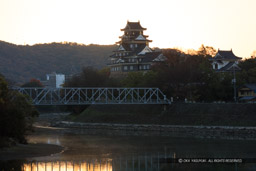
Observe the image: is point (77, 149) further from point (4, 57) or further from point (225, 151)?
point (4, 57)

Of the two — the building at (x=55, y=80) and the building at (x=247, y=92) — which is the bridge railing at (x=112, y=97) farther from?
the building at (x=55, y=80)

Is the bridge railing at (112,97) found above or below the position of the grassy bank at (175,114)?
above

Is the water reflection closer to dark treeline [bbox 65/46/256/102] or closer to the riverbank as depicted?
the riverbank

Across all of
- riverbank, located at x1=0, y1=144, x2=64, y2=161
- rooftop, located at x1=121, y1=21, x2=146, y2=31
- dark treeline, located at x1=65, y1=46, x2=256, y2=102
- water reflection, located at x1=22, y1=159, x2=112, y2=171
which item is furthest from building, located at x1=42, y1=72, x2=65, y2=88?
water reflection, located at x1=22, y1=159, x2=112, y2=171

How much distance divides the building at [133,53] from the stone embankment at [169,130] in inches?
917

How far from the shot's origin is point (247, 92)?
7388 cm

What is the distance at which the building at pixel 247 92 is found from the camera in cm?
7286

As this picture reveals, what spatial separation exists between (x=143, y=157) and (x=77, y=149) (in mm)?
7928

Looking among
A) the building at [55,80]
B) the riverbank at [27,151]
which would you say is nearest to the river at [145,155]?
the riverbank at [27,151]

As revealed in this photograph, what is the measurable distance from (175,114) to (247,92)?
11.3 m

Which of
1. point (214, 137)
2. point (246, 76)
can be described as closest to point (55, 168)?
point (214, 137)

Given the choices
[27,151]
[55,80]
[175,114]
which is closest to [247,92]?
[175,114]

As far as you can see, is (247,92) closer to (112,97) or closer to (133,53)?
(112,97)

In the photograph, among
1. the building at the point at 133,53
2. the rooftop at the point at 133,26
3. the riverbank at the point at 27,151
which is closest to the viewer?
the riverbank at the point at 27,151
